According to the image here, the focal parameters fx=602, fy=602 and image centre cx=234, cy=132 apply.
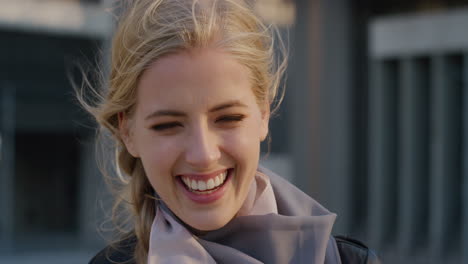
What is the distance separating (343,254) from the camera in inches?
59.5

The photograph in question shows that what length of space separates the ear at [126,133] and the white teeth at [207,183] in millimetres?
200

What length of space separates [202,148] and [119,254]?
54 centimetres

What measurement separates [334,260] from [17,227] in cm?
782

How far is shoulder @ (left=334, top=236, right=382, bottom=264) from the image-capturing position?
1.49 metres

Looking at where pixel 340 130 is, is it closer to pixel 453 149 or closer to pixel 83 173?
pixel 453 149

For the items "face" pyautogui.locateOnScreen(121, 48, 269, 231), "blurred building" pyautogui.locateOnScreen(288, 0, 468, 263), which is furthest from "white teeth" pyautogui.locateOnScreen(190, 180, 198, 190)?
"blurred building" pyautogui.locateOnScreen(288, 0, 468, 263)

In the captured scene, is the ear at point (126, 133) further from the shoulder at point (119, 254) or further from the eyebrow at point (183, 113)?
the shoulder at point (119, 254)

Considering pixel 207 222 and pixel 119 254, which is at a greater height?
→ pixel 207 222

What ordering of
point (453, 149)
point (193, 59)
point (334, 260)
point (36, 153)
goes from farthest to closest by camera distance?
1. point (36, 153)
2. point (453, 149)
3. point (334, 260)
4. point (193, 59)

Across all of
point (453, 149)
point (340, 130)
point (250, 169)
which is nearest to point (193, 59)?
point (250, 169)

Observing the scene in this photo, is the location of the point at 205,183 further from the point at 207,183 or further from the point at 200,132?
the point at 200,132

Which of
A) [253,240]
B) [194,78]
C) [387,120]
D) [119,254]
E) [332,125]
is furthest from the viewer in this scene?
[332,125]

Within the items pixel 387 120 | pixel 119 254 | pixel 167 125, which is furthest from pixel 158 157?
pixel 387 120

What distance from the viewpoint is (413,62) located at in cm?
789
